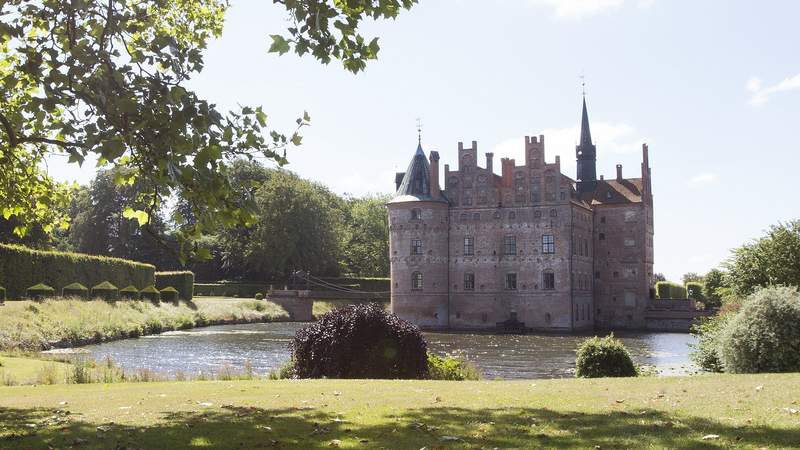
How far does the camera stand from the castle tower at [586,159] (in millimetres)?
62531

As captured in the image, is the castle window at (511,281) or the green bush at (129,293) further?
the castle window at (511,281)

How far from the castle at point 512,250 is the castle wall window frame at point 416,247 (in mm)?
73

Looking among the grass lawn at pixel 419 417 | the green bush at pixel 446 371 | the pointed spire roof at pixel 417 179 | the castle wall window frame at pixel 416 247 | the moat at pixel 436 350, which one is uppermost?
the pointed spire roof at pixel 417 179

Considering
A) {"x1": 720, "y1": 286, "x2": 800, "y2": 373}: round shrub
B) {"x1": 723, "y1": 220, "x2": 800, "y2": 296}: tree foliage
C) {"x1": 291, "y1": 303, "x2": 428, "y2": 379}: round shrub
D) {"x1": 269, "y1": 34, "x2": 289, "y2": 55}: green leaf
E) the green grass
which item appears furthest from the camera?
the green grass

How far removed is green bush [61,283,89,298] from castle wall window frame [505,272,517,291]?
91.9 ft

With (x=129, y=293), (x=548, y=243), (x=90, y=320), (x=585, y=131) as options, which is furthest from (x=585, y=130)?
(x=90, y=320)

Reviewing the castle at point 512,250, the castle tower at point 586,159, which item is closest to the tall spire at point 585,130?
the castle tower at point 586,159

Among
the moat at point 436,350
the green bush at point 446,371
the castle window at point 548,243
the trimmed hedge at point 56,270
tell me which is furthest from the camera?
the castle window at point 548,243

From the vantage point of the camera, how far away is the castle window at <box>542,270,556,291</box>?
54031 mm

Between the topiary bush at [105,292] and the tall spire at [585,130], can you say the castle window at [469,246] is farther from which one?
the topiary bush at [105,292]

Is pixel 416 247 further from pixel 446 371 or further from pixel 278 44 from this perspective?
pixel 278 44

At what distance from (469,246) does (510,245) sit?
301 cm

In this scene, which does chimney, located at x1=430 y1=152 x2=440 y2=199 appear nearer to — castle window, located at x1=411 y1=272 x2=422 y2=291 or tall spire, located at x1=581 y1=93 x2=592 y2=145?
castle window, located at x1=411 y1=272 x2=422 y2=291

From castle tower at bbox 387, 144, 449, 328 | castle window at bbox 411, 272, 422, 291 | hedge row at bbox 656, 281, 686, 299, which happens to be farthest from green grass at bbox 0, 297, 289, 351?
hedge row at bbox 656, 281, 686, 299
